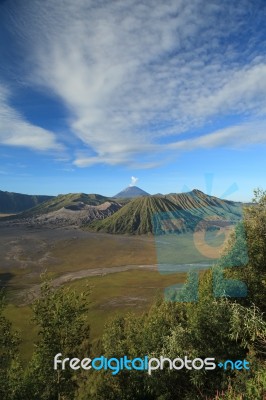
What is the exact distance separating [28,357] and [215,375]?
2049 inches

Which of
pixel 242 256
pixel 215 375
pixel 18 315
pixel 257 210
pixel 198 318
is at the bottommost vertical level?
pixel 18 315

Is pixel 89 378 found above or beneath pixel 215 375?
beneath

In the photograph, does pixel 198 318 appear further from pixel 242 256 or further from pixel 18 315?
pixel 18 315

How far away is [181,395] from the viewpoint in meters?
30.3

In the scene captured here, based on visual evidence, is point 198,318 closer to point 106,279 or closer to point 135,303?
point 135,303

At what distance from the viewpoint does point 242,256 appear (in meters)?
31.6

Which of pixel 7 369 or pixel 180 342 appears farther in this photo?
pixel 7 369

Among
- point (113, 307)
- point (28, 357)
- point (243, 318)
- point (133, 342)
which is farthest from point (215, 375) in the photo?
point (113, 307)

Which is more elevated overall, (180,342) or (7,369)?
(180,342)

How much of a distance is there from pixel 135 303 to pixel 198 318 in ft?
296

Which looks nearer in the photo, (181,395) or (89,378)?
(181,395)

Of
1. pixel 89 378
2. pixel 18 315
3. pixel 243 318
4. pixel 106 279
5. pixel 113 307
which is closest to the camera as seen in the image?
pixel 243 318

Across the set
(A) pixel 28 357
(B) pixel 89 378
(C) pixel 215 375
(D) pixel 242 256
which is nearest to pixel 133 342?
(B) pixel 89 378

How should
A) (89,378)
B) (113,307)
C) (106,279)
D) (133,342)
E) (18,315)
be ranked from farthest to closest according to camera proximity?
(106,279) < (113,307) < (18,315) < (133,342) < (89,378)
